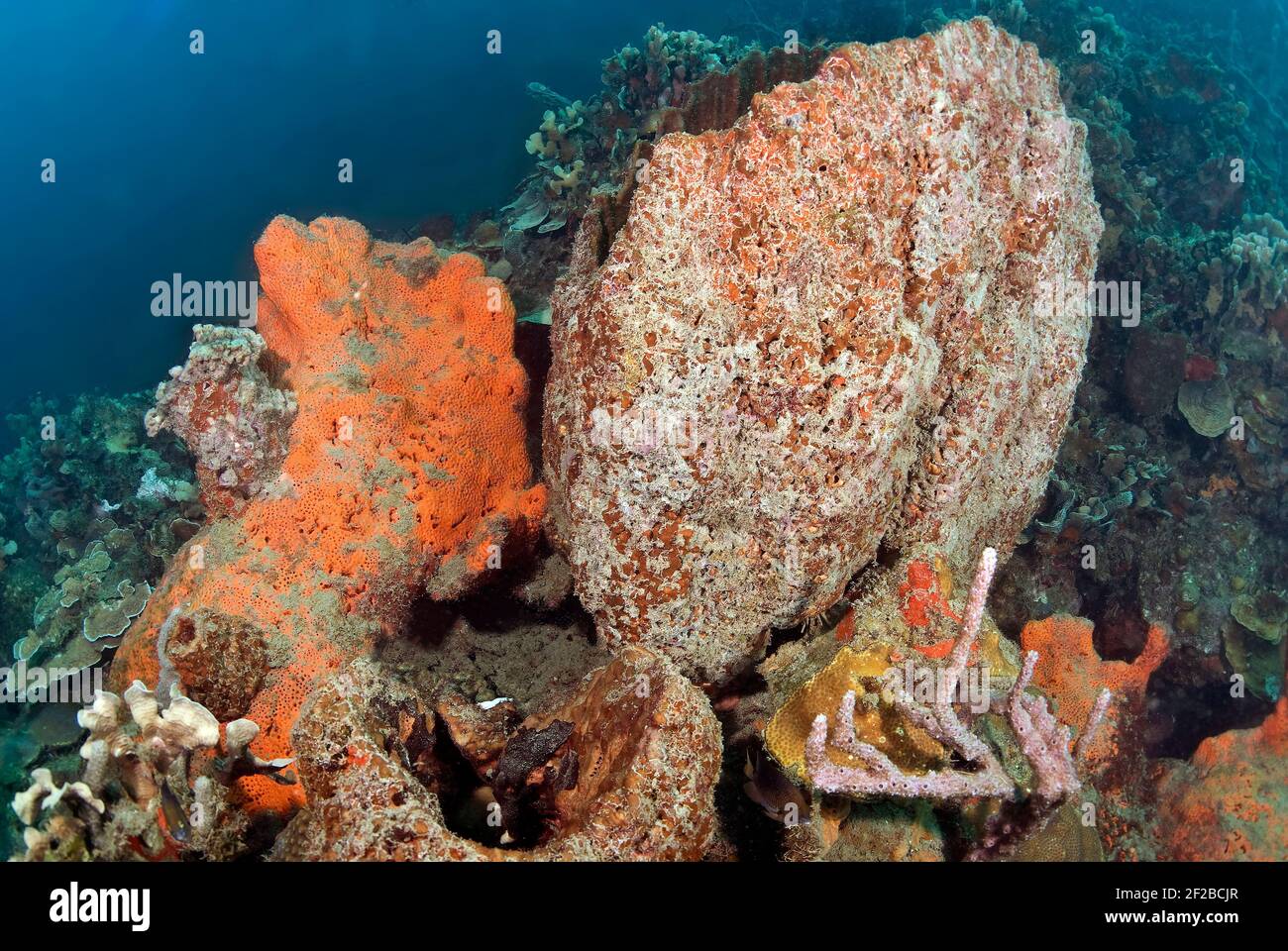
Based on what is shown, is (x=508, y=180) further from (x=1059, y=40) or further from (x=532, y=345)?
(x=532, y=345)

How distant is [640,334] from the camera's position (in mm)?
2713

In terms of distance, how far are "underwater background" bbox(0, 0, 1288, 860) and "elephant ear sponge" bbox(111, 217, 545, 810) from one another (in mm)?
488

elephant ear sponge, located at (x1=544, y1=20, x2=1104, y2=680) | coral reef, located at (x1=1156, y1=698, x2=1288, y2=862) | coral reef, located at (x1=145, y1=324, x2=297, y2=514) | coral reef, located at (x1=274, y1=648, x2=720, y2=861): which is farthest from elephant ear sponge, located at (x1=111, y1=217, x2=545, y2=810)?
coral reef, located at (x1=1156, y1=698, x2=1288, y2=862)

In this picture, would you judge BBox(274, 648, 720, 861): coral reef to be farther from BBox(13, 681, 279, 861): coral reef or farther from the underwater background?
the underwater background

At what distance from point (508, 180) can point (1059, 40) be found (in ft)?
36.7

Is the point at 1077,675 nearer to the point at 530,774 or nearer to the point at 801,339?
the point at 801,339

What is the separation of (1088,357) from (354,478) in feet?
26.0

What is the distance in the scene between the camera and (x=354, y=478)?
3572 millimetres

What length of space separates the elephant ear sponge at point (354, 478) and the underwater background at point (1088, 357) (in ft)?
Result: 1.60

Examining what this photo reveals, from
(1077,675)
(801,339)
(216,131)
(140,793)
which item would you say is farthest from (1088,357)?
(216,131)

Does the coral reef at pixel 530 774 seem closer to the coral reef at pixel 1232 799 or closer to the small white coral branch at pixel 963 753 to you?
the small white coral branch at pixel 963 753

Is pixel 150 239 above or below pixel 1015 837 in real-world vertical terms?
above

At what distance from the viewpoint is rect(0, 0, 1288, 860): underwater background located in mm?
4844
